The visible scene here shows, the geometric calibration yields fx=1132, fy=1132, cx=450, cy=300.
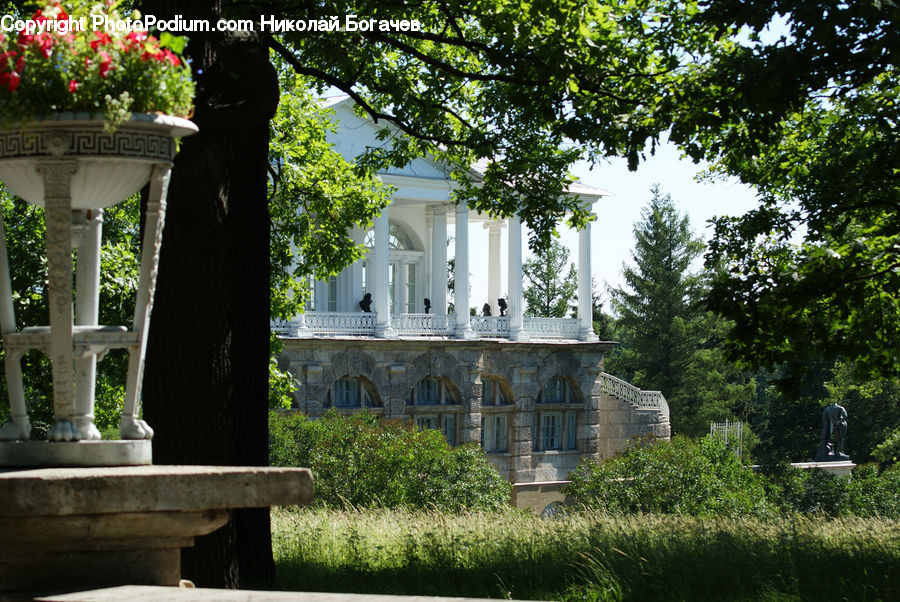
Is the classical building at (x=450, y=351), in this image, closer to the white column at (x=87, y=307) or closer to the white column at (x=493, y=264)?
the white column at (x=493, y=264)

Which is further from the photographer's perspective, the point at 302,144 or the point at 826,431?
the point at 826,431

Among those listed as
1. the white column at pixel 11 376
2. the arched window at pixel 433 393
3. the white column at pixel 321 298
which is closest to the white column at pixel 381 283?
the white column at pixel 321 298

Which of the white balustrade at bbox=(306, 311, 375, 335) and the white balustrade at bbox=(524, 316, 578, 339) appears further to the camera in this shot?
the white balustrade at bbox=(524, 316, 578, 339)

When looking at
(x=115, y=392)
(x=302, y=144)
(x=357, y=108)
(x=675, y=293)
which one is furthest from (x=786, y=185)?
(x=675, y=293)

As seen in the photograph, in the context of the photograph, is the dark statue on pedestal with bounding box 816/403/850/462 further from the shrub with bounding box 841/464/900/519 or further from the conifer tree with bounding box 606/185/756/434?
the conifer tree with bounding box 606/185/756/434

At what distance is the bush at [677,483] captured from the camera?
89.9 feet

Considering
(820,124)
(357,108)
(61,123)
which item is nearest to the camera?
(61,123)

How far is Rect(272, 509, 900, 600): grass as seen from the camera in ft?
29.0

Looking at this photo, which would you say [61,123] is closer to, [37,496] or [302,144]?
[37,496]

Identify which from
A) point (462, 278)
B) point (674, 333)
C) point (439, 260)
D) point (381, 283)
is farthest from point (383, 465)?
point (674, 333)

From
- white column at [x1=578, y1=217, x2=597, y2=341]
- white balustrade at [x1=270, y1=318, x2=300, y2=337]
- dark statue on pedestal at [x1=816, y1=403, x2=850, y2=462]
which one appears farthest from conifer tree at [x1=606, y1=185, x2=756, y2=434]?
white balustrade at [x1=270, y1=318, x2=300, y2=337]

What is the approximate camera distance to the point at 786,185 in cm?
1734

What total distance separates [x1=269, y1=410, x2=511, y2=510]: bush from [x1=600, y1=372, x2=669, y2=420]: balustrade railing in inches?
766

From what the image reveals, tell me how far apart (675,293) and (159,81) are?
222 feet
